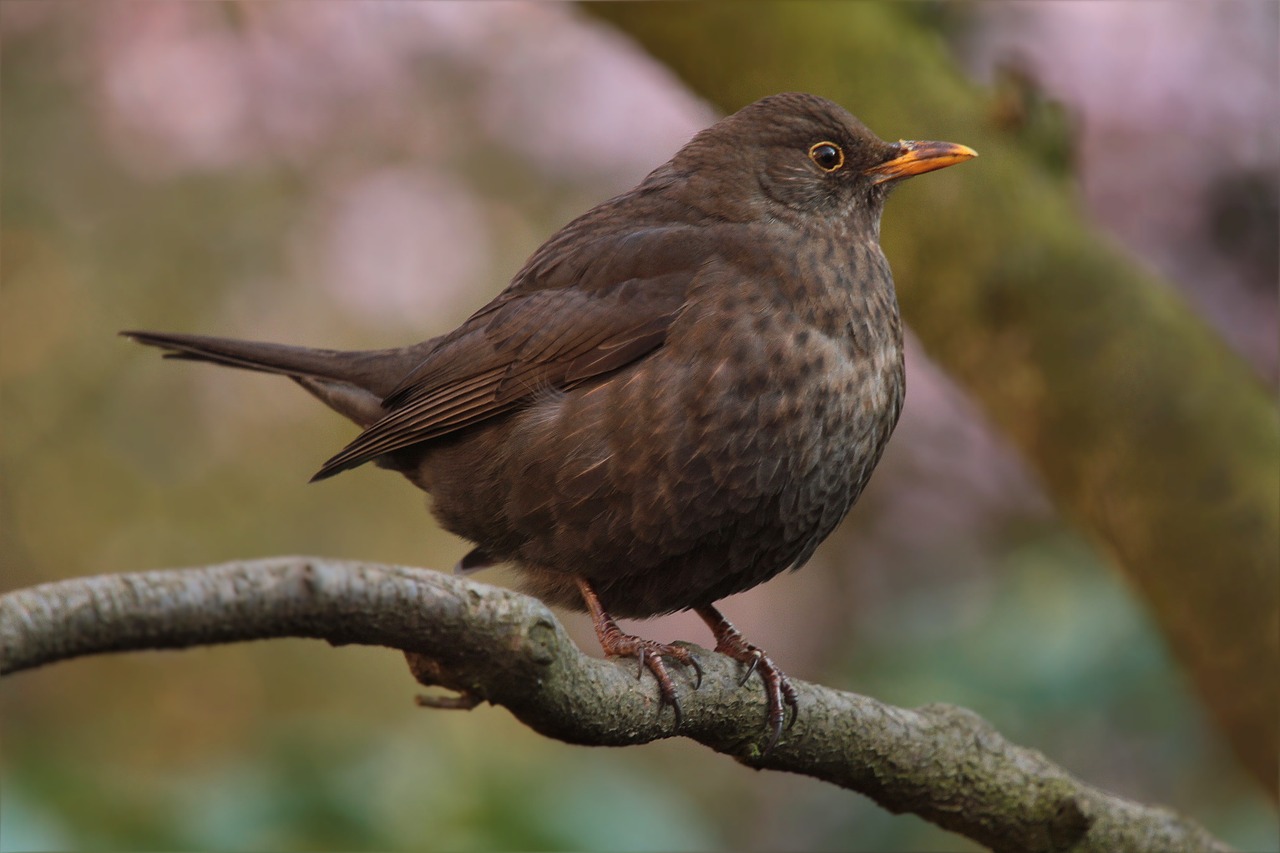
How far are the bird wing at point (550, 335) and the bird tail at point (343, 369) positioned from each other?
0.11 meters

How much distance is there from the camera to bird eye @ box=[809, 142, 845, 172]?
3686mm

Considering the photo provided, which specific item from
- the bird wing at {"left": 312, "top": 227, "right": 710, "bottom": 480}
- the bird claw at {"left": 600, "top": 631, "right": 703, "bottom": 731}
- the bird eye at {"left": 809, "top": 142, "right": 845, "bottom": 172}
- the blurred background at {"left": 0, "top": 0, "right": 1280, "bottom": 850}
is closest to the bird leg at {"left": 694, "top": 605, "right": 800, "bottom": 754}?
the bird claw at {"left": 600, "top": 631, "right": 703, "bottom": 731}

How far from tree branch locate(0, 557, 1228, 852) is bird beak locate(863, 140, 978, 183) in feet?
4.24

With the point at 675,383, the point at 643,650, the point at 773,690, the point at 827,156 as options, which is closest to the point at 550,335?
the point at 675,383

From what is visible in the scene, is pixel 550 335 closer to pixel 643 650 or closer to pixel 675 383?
pixel 675 383

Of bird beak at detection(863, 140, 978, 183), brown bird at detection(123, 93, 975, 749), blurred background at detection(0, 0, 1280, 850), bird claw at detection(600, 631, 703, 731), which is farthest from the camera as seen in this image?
blurred background at detection(0, 0, 1280, 850)

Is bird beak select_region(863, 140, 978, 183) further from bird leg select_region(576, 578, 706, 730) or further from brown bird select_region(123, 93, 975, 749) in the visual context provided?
bird leg select_region(576, 578, 706, 730)

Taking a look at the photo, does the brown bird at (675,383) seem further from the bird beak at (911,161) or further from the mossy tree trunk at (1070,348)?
the mossy tree trunk at (1070,348)

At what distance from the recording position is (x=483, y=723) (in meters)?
6.43

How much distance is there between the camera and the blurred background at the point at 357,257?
618cm

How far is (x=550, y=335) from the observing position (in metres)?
3.63

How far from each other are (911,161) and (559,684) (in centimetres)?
186

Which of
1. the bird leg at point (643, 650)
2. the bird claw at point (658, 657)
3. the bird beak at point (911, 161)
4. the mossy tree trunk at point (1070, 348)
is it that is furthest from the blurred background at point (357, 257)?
the bird claw at point (658, 657)

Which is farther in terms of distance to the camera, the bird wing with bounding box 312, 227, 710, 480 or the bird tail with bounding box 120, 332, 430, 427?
the bird tail with bounding box 120, 332, 430, 427
